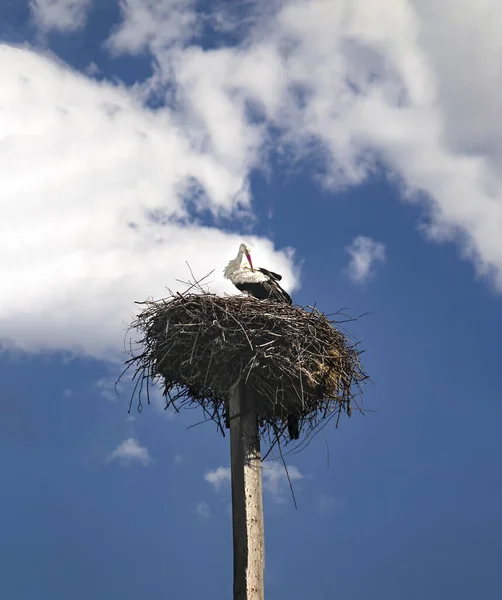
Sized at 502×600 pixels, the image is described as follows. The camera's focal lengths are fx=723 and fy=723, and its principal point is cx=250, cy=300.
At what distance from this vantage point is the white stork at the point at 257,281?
7.98 m

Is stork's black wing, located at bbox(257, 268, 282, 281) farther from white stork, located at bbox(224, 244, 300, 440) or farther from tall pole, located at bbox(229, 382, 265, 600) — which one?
tall pole, located at bbox(229, 382, 265, 600)

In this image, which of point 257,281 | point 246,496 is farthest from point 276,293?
point 246,496

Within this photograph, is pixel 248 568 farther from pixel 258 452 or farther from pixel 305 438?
pixel 305 438

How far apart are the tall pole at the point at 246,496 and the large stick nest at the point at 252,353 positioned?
208mm

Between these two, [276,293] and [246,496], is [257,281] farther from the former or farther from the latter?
[246,496]

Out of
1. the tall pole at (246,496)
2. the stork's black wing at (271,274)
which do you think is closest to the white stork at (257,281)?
the stork's black wing at (271,274)

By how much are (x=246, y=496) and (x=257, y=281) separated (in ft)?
8.93

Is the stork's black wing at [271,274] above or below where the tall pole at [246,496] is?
above

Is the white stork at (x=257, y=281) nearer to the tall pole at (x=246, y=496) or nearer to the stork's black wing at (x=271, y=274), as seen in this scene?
the stork's black wing at (x=271, y=274)

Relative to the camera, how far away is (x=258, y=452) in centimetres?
643

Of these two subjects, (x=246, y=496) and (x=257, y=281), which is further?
(x=257, y=281)

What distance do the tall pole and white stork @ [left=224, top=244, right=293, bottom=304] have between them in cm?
166

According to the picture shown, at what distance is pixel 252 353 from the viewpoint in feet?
20.9

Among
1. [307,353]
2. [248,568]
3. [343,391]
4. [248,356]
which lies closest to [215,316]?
[248,356]
